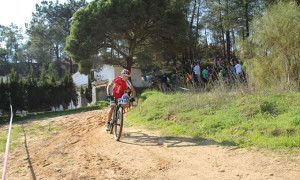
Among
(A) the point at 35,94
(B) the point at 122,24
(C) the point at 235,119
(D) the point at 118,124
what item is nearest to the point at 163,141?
(D) the point at 118,124

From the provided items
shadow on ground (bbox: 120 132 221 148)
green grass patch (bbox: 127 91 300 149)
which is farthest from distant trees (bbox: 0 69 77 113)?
shadow on ground (bbox: 120 132 221 148)

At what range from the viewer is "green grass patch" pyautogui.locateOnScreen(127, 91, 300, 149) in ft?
17.5

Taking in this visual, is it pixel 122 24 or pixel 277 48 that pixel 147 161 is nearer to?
pixel 277 48

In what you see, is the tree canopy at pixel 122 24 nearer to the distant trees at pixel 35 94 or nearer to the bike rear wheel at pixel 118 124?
the distant trees at pixel 35 94

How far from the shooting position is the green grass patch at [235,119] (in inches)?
210

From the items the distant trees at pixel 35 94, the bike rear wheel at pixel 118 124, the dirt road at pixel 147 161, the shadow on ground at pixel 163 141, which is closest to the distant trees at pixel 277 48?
the shadow on ground at pixel 163 141

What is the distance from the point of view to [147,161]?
15.7 feet

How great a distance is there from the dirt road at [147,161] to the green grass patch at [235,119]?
0.46 metres

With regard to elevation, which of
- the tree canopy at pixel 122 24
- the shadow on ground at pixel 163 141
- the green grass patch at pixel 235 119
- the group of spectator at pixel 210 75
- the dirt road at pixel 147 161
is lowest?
the dirt road at pixel 147 161

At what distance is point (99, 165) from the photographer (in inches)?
182

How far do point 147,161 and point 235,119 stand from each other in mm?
2935

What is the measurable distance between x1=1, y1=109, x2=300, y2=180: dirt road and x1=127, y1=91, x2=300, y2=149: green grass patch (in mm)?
455

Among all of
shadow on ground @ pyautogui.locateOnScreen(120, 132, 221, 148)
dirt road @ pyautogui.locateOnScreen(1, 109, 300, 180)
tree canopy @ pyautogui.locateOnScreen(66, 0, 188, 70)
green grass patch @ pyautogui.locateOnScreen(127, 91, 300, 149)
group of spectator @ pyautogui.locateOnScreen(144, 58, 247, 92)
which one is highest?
tree canopy @ pyautogui.locateOnScreen(66, 0, 188, 70)

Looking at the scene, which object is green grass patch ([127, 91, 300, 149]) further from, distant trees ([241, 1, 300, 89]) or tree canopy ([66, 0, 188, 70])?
tree canopy ([66, 0, 188, 70])
